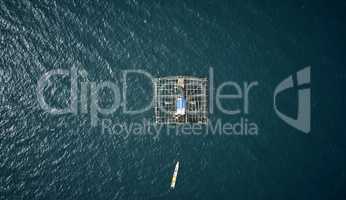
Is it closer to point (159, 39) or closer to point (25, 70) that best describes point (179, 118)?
point (159, 39)

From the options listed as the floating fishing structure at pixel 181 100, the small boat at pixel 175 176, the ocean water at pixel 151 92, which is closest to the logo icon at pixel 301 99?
the ocean water at pixel 151 92

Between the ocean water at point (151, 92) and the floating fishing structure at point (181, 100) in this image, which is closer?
the floating fishing structure at point (181, 100)

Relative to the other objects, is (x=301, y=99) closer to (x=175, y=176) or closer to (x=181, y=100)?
(x=181, y=100)

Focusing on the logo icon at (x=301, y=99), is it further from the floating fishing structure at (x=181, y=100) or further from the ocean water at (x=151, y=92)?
the floating fishing structure at (x=181, y=100)

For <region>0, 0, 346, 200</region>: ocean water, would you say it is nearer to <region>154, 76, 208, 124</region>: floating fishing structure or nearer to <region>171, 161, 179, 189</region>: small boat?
<region>171, 161, 179, 189</region>: small boat

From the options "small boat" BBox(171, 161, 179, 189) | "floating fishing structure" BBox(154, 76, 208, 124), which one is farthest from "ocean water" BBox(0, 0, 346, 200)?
"floating fishing structure" BBox(154, 76, 208, 124)

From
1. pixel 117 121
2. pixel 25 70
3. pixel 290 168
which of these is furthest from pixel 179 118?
pixel 25 70
